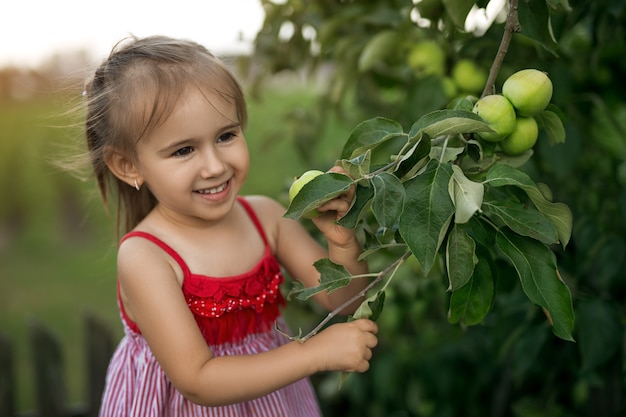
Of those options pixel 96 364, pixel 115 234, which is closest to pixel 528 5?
pixel 115 234

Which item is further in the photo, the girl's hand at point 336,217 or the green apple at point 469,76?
the green apple at point 469,76

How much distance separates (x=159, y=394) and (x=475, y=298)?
0.60 m

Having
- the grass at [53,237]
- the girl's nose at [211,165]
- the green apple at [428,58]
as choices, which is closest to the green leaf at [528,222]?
the girl's nose at [211,165]

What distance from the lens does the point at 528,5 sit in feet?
3.53

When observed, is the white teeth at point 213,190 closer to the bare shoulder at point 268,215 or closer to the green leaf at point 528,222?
the bare shoulder at point 268,215

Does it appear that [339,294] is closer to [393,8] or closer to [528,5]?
[528,5]

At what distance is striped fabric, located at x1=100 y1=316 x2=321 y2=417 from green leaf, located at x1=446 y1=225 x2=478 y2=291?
1.79 feet

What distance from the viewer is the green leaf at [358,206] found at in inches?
38.9

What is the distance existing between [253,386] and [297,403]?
11.6 inches

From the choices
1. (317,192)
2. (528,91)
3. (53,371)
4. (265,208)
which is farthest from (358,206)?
(53,371)

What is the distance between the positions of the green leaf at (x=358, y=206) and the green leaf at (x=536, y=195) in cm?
15

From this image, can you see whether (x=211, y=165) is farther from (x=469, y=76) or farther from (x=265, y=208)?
(x=469, y=76)

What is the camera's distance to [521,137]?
1.06 meters

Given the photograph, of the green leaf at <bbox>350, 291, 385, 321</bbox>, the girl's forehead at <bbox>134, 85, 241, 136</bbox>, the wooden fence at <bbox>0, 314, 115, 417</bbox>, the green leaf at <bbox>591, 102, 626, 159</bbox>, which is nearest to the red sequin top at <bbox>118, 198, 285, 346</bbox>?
the girl's forehead at <bbox>134, 85, 241, 136</bbox>
